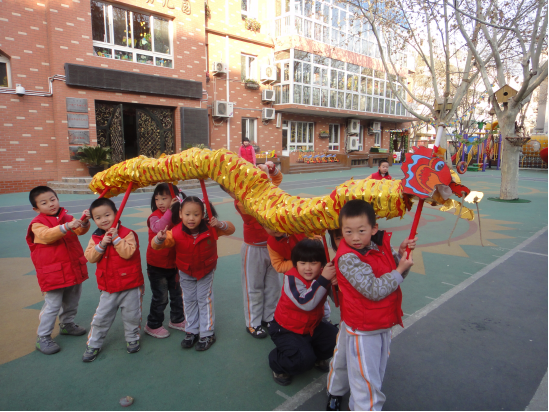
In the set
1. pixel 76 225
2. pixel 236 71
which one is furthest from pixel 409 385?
pixel 236 71

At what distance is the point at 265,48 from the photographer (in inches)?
712

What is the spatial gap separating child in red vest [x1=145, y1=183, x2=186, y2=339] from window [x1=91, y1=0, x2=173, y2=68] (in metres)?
11.9

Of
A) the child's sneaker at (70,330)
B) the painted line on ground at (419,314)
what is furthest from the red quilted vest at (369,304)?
the child's sneaker at (70,330)

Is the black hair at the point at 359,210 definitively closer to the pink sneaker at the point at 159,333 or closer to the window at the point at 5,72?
the pink sneaker at the point at 159,333

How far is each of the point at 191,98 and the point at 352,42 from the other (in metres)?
12.1


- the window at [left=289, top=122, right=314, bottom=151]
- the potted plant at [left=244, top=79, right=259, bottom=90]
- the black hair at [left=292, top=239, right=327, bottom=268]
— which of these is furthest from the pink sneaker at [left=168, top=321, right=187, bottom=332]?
the window at [left=289, top=122, right=314, bottom=151]

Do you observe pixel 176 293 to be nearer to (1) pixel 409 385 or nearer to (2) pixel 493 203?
A: (1) pixel 409 385

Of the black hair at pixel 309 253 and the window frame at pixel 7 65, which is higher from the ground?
the window frame at pixel 7 65

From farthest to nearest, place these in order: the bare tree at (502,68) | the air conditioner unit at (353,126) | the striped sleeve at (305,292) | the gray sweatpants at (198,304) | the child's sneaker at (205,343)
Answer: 1. the air conditioner unit at (353,126)
2. the bare tree at (502,68)
3. the gray sweatpants at (198,304)
4. the child's sneaker at (205,343)
5. the striped sleeve at (305,292)

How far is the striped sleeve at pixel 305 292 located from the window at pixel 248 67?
16.8 meters

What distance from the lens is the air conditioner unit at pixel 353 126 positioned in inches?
917

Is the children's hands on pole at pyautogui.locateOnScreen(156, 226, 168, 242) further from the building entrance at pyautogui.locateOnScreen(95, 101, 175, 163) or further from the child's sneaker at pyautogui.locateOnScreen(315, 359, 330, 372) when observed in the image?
the building entrance at pyautogui.locateOnScreen(95, 101, 175, 163)

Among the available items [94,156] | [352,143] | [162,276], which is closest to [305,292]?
[162,276]

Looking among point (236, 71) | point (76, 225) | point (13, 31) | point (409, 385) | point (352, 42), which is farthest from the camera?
point (352, 42)
